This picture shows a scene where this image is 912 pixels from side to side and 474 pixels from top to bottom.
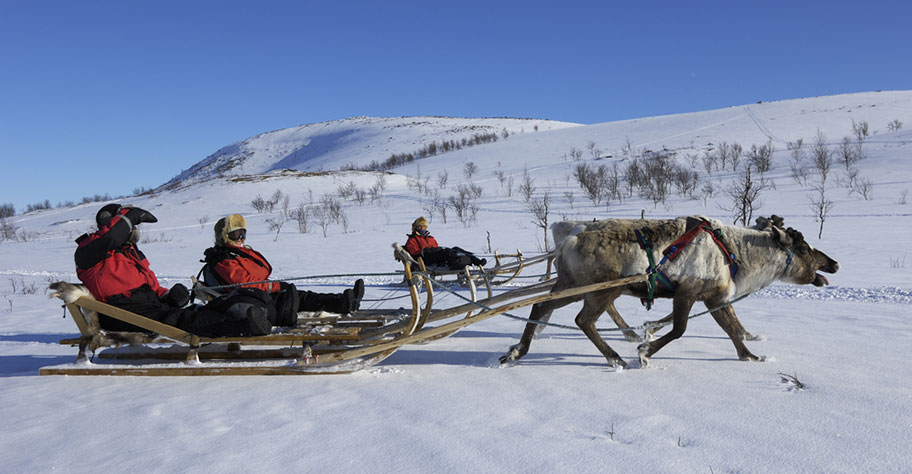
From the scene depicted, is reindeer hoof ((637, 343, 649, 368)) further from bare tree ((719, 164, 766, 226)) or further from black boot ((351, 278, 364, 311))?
bare tree ((719, 164, 766, 226))

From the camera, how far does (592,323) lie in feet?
14.2

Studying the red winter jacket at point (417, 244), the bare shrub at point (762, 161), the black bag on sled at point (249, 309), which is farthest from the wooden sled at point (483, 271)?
the bare shrub at point (762, 161)

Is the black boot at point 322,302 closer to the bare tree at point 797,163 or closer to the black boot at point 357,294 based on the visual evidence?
the black boot at point 357,294

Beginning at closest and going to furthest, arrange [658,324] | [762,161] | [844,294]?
[658,324] → [844,294] → [762,161]

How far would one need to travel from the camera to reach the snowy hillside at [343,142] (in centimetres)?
8338

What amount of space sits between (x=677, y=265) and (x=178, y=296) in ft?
13.4

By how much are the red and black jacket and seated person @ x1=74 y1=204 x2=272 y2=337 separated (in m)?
0.44

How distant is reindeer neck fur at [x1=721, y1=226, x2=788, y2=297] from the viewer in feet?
14.8

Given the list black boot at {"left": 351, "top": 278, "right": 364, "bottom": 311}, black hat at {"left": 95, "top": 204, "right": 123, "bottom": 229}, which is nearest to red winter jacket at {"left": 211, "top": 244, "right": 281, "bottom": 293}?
black boot at {"left": 351, "top": 278, "right": 364, "bottom": 311}

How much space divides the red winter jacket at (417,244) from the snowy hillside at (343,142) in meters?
64.7

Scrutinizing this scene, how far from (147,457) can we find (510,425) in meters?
1.97

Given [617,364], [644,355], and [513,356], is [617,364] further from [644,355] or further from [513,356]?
[513,356]

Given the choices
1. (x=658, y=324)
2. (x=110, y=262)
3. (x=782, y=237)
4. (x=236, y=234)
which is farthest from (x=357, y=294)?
(x=782, y=237)

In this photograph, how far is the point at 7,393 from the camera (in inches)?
153
